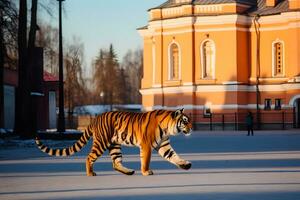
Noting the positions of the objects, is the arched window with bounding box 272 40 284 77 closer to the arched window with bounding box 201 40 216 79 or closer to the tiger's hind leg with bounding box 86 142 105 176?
the arched window with bounding box 201 40 216 79

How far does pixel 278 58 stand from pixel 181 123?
50498 mm

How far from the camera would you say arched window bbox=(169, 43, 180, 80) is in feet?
224

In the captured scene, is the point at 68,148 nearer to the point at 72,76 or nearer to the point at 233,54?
the point at 233,54

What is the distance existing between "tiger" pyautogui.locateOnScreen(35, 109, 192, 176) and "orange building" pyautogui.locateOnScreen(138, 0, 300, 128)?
1873 inches

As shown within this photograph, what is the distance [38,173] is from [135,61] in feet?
454

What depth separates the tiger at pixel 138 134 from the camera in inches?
702

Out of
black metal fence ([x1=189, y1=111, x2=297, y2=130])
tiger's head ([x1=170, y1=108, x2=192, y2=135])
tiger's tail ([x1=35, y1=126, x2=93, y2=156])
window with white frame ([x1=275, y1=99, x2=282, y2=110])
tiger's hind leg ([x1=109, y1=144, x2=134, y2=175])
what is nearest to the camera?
tiger's head ([x1=170, y1=108, x2=192, y2=135])

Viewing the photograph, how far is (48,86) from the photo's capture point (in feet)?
220

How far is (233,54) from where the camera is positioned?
2603 inches

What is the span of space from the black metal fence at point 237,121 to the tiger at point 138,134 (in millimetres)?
47106

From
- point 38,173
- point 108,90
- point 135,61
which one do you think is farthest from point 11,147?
point 135,61

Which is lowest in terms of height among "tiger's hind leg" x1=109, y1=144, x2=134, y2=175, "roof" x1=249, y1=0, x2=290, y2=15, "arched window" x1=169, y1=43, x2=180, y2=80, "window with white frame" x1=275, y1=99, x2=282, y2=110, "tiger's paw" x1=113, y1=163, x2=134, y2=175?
"tiger's paw" x1=113, y1=163, x2=134, y2=175

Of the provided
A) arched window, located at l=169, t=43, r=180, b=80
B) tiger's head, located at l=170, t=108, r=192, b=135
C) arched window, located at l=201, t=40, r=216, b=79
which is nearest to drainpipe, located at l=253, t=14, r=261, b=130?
arched window, located at l=201, t=40, r=216, b=79

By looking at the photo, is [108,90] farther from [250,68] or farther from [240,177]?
[240,177]
